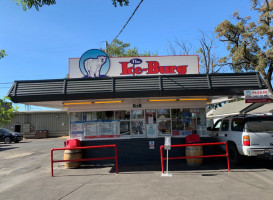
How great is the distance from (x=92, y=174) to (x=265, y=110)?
15834mm

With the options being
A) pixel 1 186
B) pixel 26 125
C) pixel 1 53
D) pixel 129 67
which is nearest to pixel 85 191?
pixel 1 186

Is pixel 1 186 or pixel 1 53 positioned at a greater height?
pixel 1 53

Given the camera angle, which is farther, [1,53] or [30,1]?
[1,53]

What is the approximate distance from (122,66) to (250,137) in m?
5.72

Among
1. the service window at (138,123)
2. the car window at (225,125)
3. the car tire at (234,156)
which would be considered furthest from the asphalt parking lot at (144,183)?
the service window at (138,123)

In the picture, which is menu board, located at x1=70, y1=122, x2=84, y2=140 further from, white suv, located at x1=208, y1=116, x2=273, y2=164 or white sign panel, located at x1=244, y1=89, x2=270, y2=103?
white sign panel, located at x1=244, y1=89, x2=270, y2=103

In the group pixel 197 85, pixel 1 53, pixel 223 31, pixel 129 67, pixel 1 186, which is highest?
pixel 223 31

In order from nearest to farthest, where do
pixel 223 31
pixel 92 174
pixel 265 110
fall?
pixel 92 174 < pixel 265 110 < pixel 223 31

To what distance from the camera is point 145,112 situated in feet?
35.9

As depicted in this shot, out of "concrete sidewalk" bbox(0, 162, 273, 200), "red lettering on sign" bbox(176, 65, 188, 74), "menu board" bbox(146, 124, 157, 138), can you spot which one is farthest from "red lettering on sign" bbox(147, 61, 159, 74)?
"concrete sidewalk" bbox(0, 162, 273, 200)

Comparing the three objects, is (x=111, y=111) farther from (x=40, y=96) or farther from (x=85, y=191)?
(x=85, y=191)

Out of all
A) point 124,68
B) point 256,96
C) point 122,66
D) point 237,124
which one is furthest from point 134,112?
point 256,96

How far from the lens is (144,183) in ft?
23.3

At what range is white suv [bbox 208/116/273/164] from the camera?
327 inches
